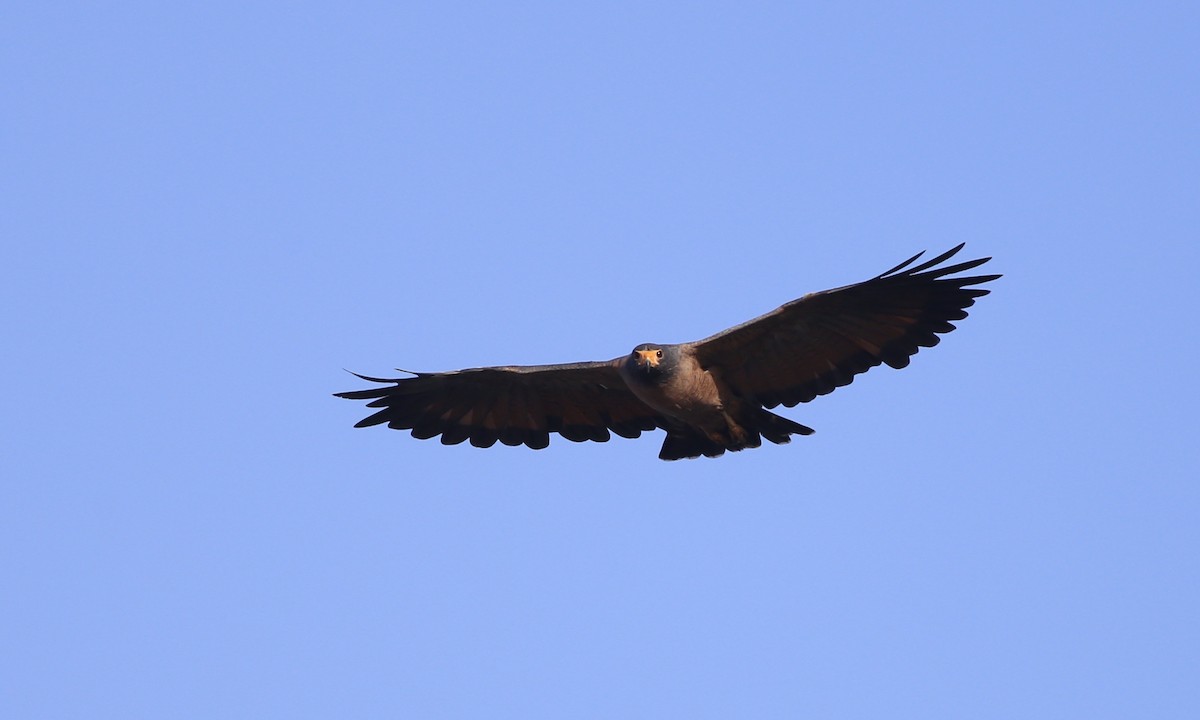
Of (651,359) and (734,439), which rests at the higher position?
(651,359)

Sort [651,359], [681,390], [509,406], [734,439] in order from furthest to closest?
1. [509,406]
2. [734,439]
3. [681,390]
4. [651,359]

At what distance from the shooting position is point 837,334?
1852cm

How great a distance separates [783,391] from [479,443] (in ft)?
11.8

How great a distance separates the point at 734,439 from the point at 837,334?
1.63m

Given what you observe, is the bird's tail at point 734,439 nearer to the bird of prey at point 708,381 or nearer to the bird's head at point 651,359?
the bird of prey at point 708,381

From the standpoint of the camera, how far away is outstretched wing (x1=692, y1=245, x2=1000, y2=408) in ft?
59.2

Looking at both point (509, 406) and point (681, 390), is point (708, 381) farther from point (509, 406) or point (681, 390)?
point (509, 406)

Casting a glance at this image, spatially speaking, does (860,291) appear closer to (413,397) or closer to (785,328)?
(785,328)

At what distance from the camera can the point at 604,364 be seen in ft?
62.3

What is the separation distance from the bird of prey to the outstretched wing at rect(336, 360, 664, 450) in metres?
0.01

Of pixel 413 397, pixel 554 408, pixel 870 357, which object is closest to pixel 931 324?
pixel 870 357

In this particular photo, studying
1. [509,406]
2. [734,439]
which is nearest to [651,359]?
[734,439]

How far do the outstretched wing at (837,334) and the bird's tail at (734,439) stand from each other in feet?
0.62

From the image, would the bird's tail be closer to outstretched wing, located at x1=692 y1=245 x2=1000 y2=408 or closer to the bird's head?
outstretched wing, located at x1=692 y1=245 x2=1000 y2=408
